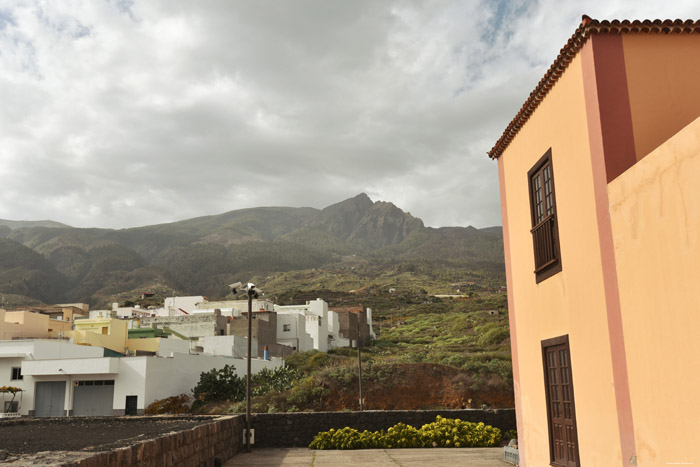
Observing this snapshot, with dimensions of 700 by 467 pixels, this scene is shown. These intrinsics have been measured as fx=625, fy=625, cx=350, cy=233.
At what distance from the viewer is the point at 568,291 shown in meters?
7.67

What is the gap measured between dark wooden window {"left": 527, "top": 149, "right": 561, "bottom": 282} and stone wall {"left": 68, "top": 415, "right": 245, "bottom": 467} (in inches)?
218

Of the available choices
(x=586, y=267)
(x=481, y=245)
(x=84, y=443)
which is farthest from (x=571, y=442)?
(x=481, y=245)

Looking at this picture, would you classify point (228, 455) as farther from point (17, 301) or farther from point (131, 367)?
point (17, 301)

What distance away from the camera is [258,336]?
47.2 m

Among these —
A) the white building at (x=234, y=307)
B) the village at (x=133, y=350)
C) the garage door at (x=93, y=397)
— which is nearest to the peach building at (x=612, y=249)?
the village at (x=133, y=350)

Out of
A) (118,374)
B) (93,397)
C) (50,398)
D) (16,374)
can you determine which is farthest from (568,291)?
(16,374)

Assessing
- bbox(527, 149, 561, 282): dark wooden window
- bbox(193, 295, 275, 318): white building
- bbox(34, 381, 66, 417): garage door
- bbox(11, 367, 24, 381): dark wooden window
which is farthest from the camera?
bbox(193, 295, 275, 318): white building

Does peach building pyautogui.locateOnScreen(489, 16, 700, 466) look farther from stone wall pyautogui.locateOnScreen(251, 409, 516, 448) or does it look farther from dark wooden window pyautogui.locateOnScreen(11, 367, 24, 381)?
dark wooden window pyautogui.locateOnScreen(11, 367, 24, 381)

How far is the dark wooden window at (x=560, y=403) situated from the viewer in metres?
7.75

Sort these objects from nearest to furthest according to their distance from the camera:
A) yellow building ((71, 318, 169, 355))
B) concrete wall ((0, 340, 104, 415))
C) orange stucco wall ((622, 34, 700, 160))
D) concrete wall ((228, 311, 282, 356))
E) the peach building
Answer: the peach building
orange stucco wall ((622, 34, 700, 160))
concrete wall ((0, 340, 104, 415))
yellow building ((71, 318, 169, 355))
concrete wall ((228, 311, 282, 356))

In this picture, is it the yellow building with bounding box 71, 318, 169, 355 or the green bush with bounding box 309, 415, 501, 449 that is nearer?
the green bush with bounding box 309, 415, 501, 449

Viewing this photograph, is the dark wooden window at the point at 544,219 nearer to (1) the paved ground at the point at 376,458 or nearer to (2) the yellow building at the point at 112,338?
(1) the paved ground at the point at 376,458

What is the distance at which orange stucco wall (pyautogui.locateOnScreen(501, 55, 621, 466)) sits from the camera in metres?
6.84

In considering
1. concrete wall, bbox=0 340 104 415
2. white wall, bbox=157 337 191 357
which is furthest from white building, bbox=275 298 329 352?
concrete wall, bbox=0 340 104 415
